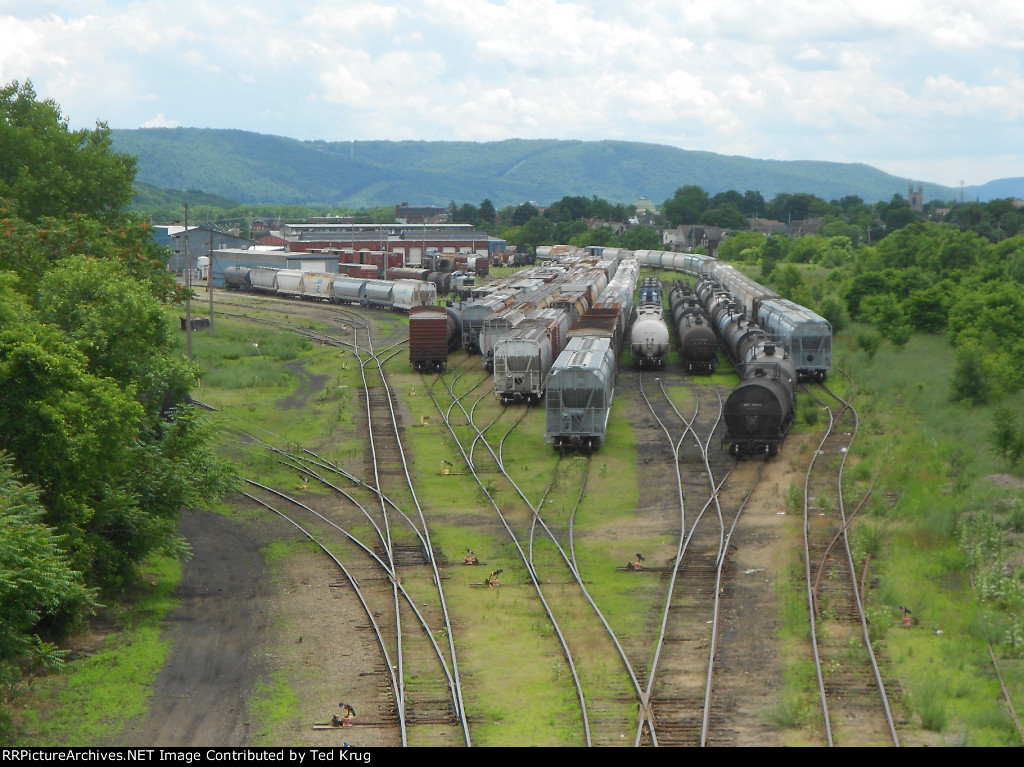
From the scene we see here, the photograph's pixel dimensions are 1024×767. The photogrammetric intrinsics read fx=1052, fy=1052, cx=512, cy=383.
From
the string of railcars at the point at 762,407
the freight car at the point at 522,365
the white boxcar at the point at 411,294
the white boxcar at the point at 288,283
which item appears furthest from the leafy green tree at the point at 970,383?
the white boxcar at the point at 288,283

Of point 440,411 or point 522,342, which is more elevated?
point 522,342

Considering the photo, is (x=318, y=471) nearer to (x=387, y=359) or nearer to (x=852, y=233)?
(x=387, y=359)

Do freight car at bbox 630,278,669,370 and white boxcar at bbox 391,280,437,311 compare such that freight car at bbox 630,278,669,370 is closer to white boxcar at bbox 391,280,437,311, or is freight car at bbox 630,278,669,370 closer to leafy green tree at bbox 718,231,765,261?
white boxcar at bbox 391,280,437,311

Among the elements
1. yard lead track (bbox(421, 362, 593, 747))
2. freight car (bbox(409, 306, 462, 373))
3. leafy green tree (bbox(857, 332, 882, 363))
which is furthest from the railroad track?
leafy green tree (bbox(857, 332, 882, 363))

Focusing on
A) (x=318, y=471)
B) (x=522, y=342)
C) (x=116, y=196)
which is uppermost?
(x=116, y=196)

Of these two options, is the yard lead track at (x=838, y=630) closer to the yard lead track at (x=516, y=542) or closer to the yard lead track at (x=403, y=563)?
the yard lead track at (x=516, y=542)

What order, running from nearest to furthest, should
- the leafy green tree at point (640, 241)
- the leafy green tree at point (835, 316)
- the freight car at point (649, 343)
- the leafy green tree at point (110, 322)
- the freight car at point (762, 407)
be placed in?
the leafy green tree at point (110, 322) < the freight car at point (762, 407) < the freight car at point (649, 343) < the leafy green tree at point (835, 316) < the leafy green tree at point (640, 241)

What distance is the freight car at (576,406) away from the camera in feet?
111

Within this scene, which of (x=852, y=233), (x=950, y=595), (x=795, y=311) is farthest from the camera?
(x=852, y=233)

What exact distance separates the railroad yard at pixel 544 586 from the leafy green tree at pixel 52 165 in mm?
10232

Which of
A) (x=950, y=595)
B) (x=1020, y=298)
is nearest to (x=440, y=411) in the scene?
(x=950, y=595)

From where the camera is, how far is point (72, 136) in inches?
1629

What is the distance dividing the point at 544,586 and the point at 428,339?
29.9 m

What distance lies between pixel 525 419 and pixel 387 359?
17.3 metres
